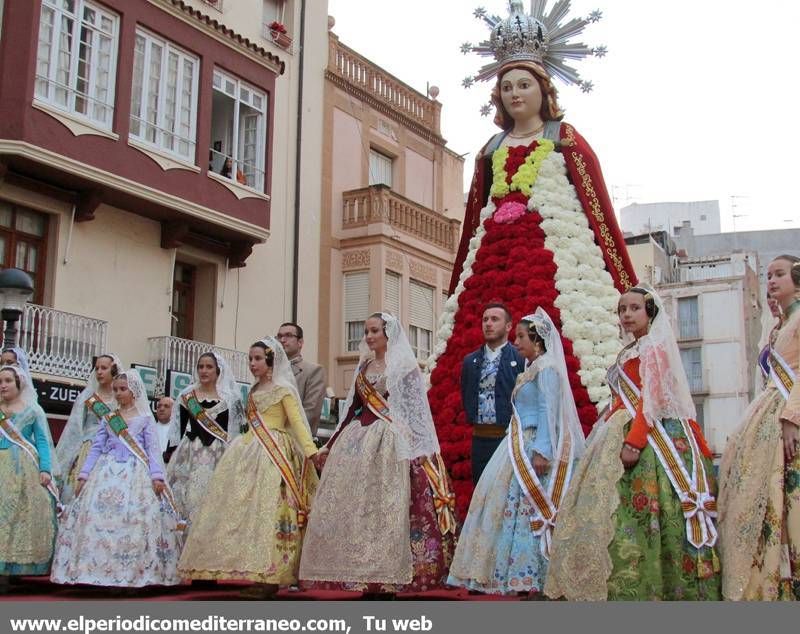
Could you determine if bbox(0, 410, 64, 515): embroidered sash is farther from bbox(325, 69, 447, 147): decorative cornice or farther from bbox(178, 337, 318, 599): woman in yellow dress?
bbox(325, 69, 447, 147): decorative cornice

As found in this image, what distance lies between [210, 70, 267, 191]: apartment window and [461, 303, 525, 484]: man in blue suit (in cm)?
1177

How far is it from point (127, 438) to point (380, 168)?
53.0 ft

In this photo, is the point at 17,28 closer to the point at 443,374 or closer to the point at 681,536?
the point at 443,374

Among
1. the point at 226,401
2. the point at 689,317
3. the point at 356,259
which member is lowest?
the point at 226,401

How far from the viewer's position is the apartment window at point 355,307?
20281mm

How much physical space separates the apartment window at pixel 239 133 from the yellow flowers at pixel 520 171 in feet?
31.6

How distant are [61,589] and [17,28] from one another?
31.6 feet

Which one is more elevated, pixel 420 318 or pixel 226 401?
pixel 420 318

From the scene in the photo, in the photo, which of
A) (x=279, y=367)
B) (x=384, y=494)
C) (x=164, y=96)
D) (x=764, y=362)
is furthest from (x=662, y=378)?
(x=164, y=96)

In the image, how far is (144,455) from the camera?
6.56m

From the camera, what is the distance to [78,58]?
48.4 feet

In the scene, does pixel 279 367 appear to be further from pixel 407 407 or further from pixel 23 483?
pixel 23 483

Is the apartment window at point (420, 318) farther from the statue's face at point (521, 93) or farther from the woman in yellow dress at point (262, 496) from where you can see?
the woman in yellow dress at point (262, 496)

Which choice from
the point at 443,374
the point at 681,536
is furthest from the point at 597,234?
the point at 681,536
